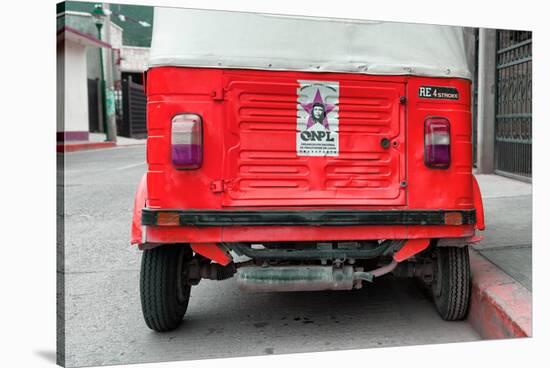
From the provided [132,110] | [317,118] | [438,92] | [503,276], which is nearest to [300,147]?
[317,118]

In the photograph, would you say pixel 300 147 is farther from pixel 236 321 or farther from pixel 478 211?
pixel 236 321

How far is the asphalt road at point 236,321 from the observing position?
Answer: 3.12m

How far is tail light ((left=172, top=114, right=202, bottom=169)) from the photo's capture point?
2797mm

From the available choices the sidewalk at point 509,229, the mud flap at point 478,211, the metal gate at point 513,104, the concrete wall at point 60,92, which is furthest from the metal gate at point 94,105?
the mud flap at point 478,211

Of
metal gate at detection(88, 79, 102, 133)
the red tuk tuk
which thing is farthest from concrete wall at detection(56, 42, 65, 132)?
metal gate at detection(88, 79, 102, 133)

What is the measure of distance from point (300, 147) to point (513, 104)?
6.23 meters

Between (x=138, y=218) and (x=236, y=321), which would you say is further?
(x=236, y=321)

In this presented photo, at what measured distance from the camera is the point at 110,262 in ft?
16.0

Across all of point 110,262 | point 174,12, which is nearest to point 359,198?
point 174,12

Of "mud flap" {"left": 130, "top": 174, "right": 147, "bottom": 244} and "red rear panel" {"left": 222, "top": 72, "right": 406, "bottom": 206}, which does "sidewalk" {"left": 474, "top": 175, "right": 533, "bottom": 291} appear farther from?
"mud flap" {"left": 130, "top": 174, "right": 147, "bottom": 244}

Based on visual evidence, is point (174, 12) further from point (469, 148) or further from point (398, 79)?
point (469, 148)

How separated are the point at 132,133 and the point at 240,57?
774 inches

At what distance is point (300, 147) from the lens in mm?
2941

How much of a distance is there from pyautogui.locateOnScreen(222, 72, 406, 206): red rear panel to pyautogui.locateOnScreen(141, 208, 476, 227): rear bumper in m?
0.06
